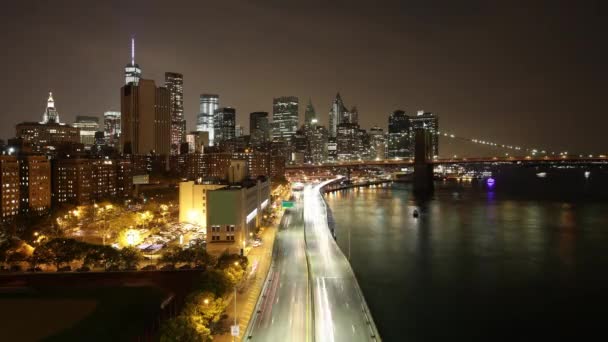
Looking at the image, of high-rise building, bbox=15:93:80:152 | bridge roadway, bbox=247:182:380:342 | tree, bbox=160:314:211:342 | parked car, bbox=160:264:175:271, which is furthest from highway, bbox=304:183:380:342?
high-rise building, bbox=15:93:80:152

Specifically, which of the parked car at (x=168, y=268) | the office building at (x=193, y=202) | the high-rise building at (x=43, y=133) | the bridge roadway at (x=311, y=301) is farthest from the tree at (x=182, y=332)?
the high-rise building at (x=43, y=133)

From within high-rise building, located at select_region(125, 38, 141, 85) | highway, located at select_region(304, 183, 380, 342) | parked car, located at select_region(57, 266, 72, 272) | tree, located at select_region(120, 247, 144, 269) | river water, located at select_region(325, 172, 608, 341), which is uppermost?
high-rise building, located at select_region(125, 38, 141, 85)

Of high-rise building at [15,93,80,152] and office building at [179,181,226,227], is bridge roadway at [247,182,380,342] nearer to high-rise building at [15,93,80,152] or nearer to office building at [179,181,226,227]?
office building at [179,181,226,227]

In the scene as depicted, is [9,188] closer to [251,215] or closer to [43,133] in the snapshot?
[251,215]

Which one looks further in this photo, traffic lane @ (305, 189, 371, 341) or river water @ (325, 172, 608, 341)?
river water @ (325, 172, 608, 341)

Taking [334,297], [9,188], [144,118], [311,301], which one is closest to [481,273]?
[334,297]

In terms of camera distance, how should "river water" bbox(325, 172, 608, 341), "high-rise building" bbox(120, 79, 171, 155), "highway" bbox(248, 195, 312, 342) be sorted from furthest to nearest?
"high-rise building" bbox(120, 79, 171, 155) → "river water" bbox(325, 172, 608, 341) → "highway" bbox(248, 195, 312, 342)

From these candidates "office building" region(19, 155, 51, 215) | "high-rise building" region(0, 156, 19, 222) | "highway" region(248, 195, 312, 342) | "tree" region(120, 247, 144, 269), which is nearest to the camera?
"highway" region(248, 195, 312, 342)

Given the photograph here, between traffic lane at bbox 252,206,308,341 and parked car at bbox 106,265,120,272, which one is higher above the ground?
parked car at bbox 106,265,120,272
